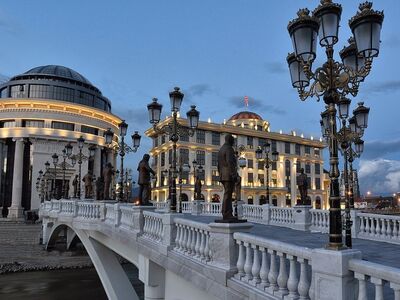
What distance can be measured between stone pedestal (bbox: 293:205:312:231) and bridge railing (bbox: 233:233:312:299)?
407 inches

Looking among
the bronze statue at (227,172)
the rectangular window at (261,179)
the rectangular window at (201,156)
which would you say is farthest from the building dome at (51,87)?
the bronze statue at (227,172)

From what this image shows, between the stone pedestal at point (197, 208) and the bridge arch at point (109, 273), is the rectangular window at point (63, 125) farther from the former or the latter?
the bridge arch at point (109, 273)

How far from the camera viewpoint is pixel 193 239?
767cm

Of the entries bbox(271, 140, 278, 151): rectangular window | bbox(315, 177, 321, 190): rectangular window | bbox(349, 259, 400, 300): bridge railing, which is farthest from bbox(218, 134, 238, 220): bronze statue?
bbox(315, 177, 321, 190): rectangular window

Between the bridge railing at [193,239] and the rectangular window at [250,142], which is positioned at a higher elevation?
the rectangular window at [250,142]

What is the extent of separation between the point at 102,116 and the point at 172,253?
A: 59444 mm

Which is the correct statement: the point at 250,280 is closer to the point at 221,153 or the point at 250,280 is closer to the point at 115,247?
the point at 221,153

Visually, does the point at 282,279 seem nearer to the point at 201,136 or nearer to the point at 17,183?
the point at 17,183

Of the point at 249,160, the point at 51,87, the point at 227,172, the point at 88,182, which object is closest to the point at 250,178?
the point at 249,160

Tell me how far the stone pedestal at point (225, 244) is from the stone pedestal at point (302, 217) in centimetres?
1012

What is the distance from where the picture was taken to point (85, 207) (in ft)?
60.1

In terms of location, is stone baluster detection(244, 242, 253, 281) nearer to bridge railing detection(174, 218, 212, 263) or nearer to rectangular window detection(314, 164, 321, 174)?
bridge railing detection(174, 218, 212, 263)

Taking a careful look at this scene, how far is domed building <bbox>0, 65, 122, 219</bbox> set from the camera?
2172 inches

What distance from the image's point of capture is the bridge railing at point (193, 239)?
697cm
